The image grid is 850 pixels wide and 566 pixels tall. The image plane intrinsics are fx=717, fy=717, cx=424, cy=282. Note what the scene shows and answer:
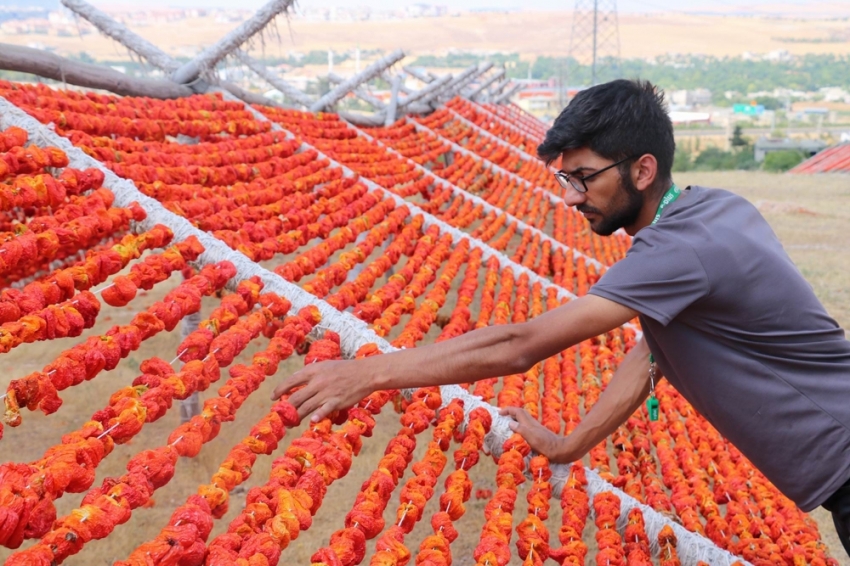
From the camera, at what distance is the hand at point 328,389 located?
1.79 meters

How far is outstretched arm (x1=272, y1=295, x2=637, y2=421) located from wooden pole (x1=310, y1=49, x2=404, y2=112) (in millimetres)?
4254

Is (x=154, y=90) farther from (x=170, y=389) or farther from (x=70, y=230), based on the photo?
(x=170, y=389)

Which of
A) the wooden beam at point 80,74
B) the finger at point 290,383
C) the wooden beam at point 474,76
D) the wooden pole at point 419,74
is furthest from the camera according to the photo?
the wooden beam at point 474,76

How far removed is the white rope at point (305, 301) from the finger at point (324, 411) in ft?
1.70

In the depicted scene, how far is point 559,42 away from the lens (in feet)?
458

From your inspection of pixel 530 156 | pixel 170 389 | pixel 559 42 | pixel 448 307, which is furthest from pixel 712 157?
pixel 559 42

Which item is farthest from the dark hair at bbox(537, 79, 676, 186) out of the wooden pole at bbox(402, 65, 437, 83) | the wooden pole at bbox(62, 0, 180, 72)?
the wooden pole at bbox(402, 65, 437, 83)

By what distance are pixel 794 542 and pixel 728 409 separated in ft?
2.82

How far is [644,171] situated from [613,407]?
80 cm

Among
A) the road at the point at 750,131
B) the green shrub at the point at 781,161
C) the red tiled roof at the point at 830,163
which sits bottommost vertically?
the road at the point at 750,131

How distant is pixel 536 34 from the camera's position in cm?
14888

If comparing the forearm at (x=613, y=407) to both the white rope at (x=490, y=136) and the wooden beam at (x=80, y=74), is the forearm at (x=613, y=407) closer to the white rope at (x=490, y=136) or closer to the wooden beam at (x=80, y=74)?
the wooden beam at (x=80, y=74)

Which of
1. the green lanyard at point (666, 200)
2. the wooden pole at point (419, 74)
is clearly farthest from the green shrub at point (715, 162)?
the green lanyard at point (666, 200)

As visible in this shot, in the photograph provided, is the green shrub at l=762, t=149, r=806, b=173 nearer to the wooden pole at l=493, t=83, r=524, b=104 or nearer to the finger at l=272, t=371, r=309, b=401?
the wooden pole at l=493, t=83, r=524, b=104
